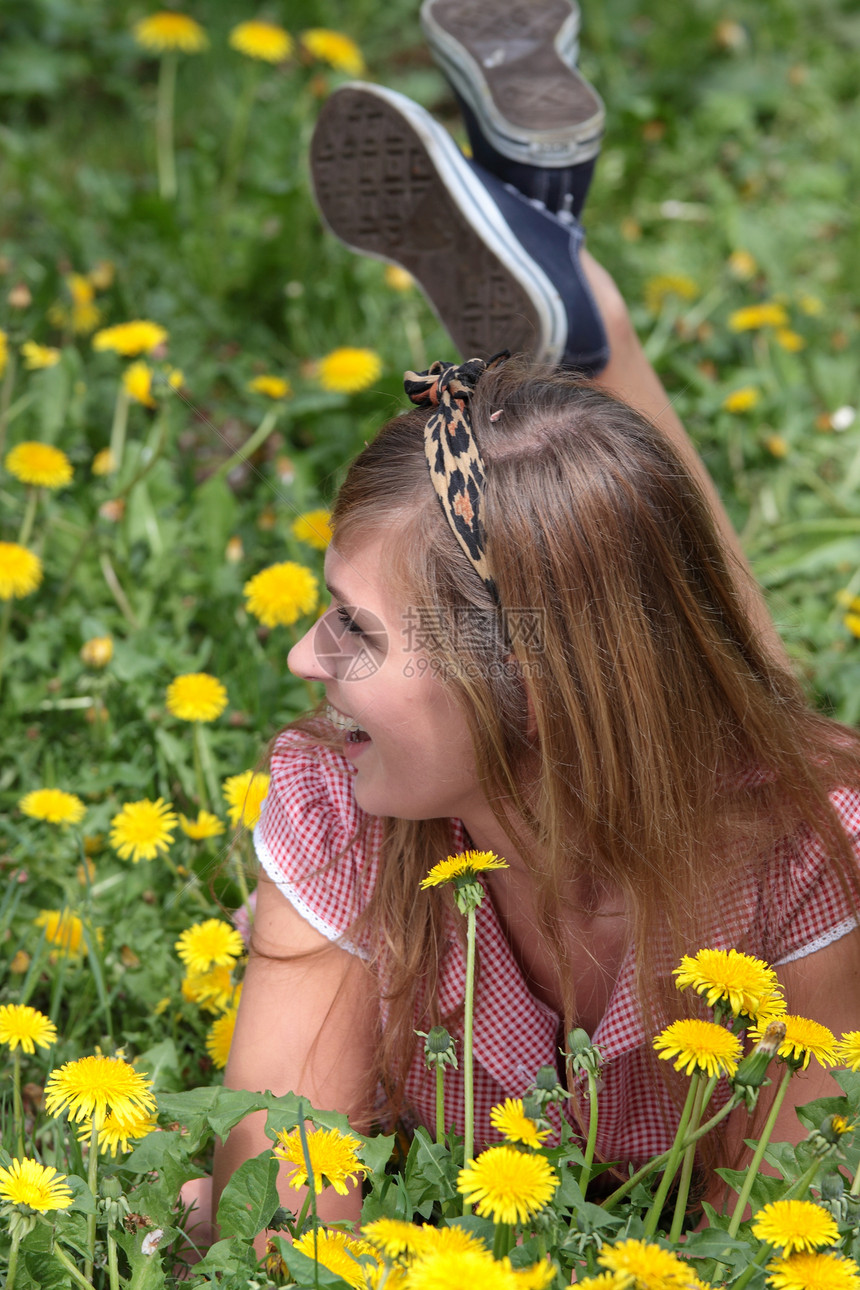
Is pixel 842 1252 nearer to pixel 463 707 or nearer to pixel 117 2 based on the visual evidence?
pixel 463 707

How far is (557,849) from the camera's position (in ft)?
3.98

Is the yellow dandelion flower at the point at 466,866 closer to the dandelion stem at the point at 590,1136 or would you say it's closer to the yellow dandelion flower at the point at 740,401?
the dandelion stem at the point at 590,1136

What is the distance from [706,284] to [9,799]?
6.14ft

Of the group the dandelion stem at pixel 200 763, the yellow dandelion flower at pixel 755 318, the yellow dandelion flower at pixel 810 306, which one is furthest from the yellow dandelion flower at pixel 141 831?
the yellow dandelion flower at pixel 810 306

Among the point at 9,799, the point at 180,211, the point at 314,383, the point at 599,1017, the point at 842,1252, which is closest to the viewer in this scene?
the point at 842,1252

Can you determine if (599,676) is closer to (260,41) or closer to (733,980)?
(733,980)

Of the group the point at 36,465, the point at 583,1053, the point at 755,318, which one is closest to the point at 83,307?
the point at 36,465

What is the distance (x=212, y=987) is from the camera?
1454 millimetres

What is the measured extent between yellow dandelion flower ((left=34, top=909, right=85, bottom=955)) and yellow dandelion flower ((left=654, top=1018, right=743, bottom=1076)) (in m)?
0.85

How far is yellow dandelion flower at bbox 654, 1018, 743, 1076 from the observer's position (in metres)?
0.91

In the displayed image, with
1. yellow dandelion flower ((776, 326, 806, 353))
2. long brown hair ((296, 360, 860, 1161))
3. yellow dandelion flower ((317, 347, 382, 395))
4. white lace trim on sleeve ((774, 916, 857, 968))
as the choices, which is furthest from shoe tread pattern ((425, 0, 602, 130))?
white lace trim on sleeve ((774, 916, 857, 968))

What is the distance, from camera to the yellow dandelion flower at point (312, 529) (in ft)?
6.63

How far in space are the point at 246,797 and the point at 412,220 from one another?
92cm

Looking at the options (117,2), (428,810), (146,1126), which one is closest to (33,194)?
(117,2)
